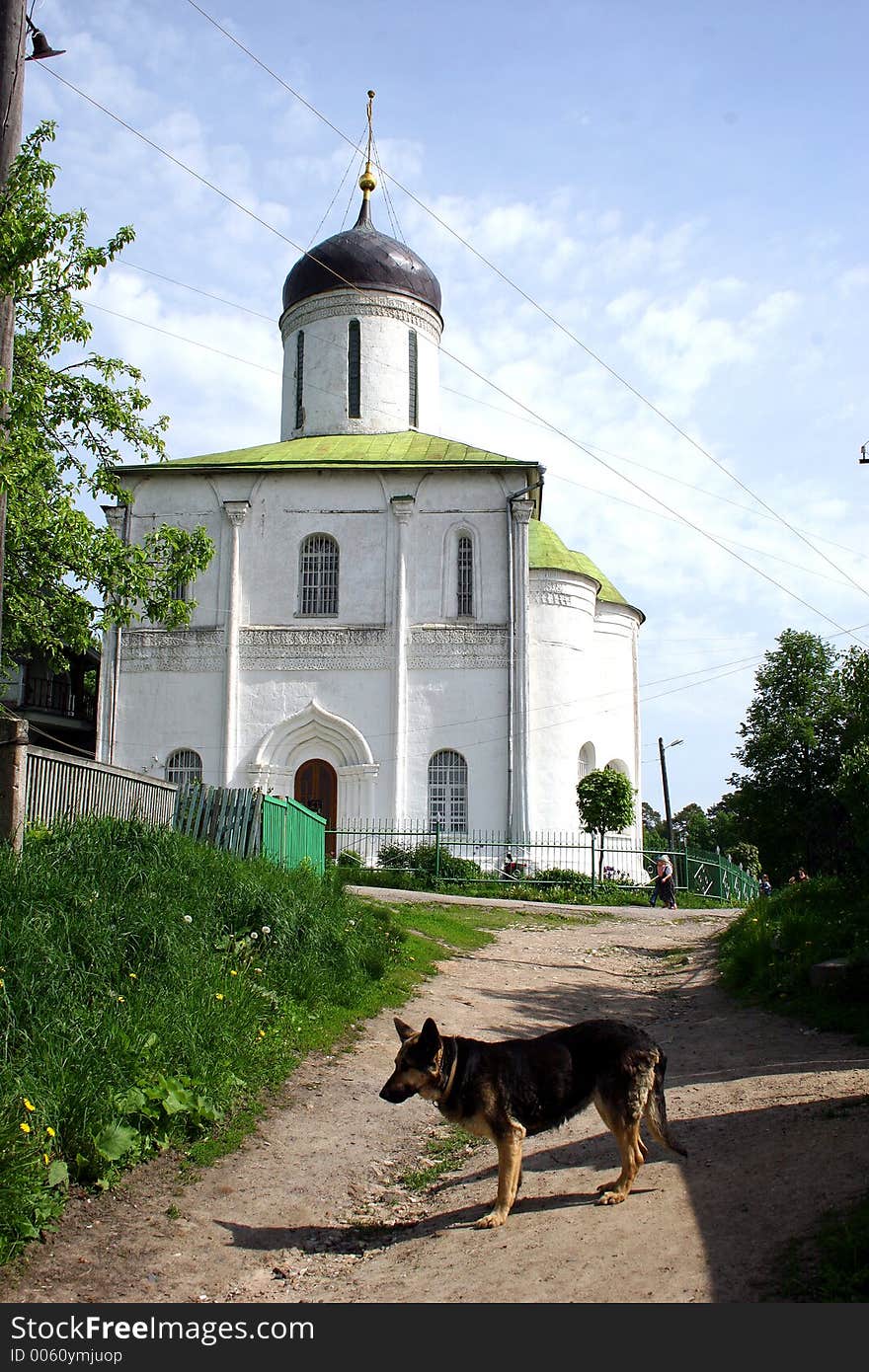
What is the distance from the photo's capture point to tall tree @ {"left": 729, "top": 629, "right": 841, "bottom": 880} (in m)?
29.7

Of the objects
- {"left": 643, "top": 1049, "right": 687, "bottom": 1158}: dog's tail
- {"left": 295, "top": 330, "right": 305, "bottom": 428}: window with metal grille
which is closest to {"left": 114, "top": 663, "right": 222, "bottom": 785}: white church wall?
{"left": 295, "top": 330, "right": 305, "bottom": 428}: window with metal grille

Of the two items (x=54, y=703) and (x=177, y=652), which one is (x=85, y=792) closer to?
(x=177, y=652)

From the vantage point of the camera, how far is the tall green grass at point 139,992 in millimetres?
5785

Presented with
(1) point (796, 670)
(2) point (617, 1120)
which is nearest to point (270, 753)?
(1) point (796, 670)

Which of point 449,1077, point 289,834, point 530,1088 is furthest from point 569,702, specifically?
point 449,1077

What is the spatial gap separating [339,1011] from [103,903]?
2256 mm

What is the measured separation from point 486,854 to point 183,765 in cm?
761

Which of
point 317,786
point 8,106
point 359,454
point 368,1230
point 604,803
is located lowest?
point 368,1230

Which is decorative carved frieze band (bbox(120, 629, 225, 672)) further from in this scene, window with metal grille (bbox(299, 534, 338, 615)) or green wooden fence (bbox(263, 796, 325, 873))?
green wooden fence (bbox(263, 796, 325, 873))

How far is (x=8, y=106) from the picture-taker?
949 centimetres

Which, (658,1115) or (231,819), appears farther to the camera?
(231,819)

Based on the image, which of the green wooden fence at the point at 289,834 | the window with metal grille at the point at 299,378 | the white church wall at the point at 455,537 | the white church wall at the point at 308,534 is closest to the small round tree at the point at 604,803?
the white church wall at the point at 455,537

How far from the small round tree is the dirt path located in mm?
16437
